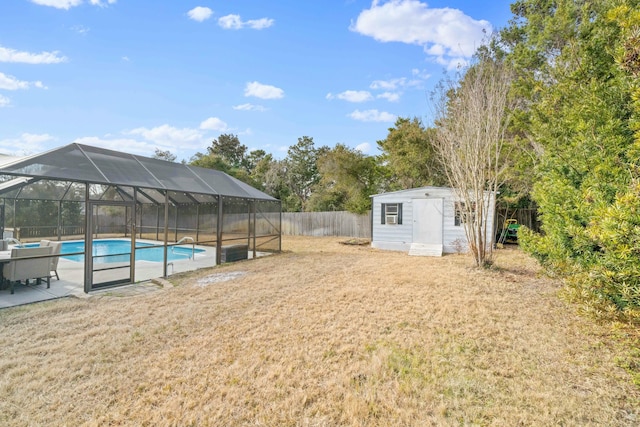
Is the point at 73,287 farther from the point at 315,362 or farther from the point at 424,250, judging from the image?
the point at 424,250

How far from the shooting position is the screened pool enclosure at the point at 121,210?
5.58 m

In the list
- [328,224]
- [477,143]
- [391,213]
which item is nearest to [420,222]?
[391,213]

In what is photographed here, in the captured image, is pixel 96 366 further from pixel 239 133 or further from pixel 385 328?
pixel 239 133

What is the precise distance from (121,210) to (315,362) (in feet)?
32.0

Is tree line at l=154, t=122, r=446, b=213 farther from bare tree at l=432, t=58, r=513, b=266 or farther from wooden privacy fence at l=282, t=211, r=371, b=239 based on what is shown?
bare tree at l=432, t=58, r=513, b=266

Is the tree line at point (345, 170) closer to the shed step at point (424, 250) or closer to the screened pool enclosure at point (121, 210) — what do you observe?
the shed step at point (424, 250)

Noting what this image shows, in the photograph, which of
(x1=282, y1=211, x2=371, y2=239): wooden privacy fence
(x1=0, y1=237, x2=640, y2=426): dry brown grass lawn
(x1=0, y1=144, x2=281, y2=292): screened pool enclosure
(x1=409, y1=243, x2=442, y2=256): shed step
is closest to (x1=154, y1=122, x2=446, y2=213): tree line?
(x1=282, y1=211, x2=371, y2=239): wooden privacy fence

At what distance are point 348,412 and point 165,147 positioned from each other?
2847 cm

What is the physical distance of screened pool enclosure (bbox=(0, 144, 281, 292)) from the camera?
5.58 meters

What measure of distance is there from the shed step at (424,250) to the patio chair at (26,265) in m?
10.1

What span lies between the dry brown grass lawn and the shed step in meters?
4.97

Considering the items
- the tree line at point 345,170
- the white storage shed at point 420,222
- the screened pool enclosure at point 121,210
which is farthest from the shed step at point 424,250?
the screened pool enclosure at point 121,210

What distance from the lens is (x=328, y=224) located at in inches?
656

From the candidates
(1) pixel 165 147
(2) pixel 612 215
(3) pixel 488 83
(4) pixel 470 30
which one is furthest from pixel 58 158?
(1) pixel 165 147
